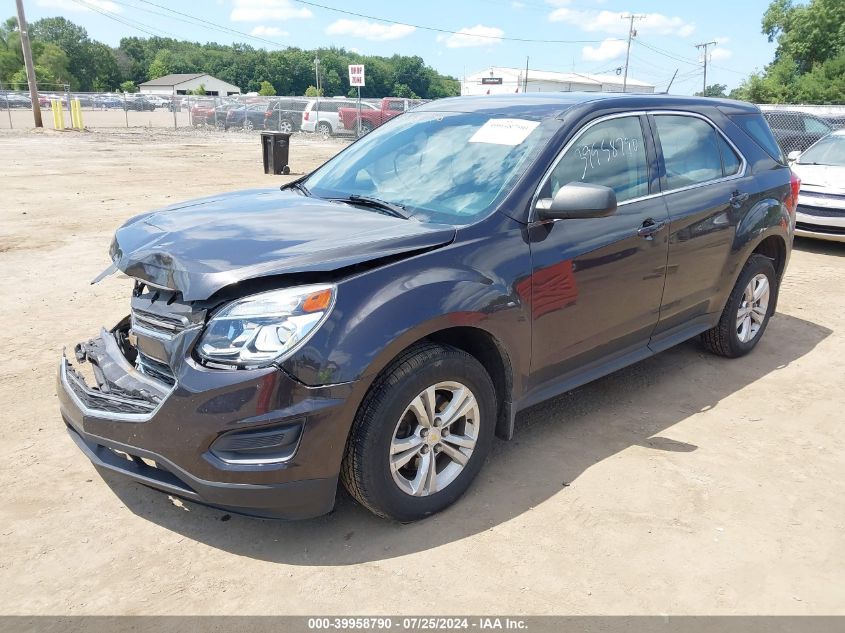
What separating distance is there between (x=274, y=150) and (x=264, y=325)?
1431 centimetres

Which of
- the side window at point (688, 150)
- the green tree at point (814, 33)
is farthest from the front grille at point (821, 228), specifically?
the green tree at point (814, 33)

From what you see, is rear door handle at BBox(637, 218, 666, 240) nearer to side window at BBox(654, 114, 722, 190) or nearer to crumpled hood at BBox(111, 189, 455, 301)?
side window at BBox(654, 114, 722, 190)

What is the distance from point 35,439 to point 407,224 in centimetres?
242

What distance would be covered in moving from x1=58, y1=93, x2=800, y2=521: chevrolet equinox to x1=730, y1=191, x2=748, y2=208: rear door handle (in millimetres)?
101

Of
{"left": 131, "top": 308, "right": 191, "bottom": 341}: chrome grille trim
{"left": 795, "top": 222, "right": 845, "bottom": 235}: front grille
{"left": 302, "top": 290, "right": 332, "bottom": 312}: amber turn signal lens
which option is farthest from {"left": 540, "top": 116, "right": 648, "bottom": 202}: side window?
{"left": 795, "top": 222, "right": 845, "bottom": 235}: front grille

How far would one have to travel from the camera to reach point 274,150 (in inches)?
633

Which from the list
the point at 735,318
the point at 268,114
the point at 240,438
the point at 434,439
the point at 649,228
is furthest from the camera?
the point at 268,114

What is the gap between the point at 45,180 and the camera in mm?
14367

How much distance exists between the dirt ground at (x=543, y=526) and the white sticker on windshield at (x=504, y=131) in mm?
1676

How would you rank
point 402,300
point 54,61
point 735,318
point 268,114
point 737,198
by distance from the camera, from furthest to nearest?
point 54,61 < point 268,114 < point 735,318 < point 737,198 < point 402,300

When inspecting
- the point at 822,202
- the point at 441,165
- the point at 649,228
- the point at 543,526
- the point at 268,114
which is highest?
the point at 268,114

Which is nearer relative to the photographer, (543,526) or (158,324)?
(158,324)

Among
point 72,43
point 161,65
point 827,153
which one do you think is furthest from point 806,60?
point 161,65

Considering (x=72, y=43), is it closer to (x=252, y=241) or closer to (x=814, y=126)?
(x=814, y=126)
